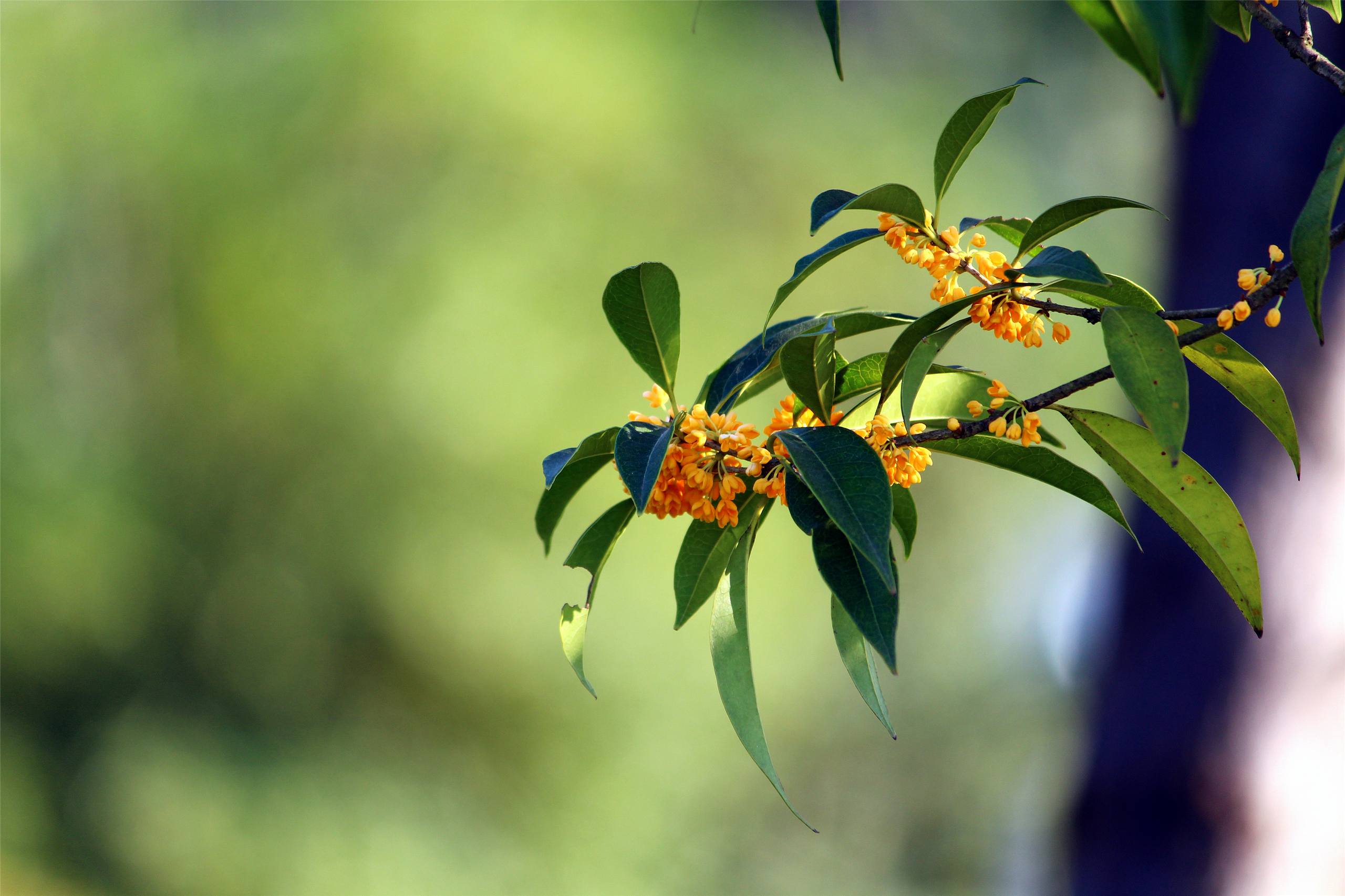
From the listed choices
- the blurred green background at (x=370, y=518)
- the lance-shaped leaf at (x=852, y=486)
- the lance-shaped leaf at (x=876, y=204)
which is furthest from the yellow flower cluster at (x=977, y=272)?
the blurred green background at (x=370, y=518)

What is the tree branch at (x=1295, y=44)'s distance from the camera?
416 mm

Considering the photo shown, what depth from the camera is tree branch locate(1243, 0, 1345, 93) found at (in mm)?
416

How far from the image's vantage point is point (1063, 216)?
0.48m

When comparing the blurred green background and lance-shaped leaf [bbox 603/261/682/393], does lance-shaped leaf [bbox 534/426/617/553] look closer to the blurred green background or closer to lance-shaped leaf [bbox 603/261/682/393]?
lance-shaped leaf [bbox 603/261/682/393]

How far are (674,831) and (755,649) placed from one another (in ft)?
1.95

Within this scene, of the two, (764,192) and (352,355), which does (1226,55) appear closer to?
→ (764,192)

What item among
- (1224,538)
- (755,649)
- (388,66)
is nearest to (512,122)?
(388,66)

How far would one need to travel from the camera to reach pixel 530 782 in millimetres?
2578

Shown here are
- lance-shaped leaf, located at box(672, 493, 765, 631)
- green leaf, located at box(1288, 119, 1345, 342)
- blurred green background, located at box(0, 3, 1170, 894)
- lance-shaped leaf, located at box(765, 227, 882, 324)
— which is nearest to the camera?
green leaf, located at box(1288, 119, 1345, 342)

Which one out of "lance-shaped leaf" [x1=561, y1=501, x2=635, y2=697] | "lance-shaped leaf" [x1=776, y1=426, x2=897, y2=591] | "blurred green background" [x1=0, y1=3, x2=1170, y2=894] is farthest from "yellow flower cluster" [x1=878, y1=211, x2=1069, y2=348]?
"blurred green background" [x1=0, y1=3, x2=1170, y2=894]

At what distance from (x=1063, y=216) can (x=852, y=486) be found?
7.8 inches

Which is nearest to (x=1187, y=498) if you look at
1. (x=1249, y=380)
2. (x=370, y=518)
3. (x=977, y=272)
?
(x=1249, y=380)

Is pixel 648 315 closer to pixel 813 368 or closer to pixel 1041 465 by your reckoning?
pixel 813 368

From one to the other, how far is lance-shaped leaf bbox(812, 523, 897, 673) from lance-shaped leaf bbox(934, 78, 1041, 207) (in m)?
0.20
